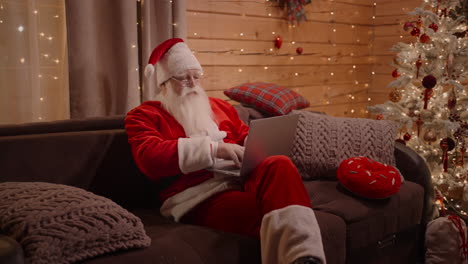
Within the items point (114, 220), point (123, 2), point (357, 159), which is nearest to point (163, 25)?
point (123, 2)

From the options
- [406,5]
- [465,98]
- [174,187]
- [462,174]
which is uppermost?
[406,5]

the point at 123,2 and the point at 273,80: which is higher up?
the point at 123,2

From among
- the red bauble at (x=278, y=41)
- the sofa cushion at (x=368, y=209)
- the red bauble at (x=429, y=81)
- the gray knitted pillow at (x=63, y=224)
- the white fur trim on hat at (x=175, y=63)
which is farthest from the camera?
the red bauble at (x=278, y=41)

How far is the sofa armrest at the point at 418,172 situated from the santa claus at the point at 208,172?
0.88 metres

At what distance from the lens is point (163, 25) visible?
270 cm

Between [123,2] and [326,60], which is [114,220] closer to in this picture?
[123,2]

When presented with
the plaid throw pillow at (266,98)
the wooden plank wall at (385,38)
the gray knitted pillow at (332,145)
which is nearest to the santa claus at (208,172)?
the gray knitted pillow at (332,145)

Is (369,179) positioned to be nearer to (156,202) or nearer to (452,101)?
(156,202)

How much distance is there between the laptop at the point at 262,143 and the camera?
1.63 m

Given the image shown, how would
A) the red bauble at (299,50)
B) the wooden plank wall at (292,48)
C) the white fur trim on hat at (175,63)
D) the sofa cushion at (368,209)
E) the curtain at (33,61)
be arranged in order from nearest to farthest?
the sofa cushion at (368,209)
the white fur trim on hat at (175,63)
the curtain at (33,61)
the wooden plank wall at (292,48)
the red bauble at (299,50)

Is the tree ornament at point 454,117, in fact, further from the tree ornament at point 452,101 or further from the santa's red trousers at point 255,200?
the santa's red trousers at point 255,200

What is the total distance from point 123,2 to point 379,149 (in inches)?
62.2

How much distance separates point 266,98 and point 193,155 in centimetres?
118

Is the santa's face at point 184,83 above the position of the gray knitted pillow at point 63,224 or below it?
above
